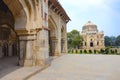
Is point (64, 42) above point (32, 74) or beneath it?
above

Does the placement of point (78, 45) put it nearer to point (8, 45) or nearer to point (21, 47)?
point (8, 45)

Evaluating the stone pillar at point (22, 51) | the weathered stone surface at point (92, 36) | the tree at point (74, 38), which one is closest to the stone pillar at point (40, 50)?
the stone pillar at point (22, 51)

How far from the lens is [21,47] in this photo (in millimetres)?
9461

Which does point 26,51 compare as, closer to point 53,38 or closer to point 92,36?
point 53,38

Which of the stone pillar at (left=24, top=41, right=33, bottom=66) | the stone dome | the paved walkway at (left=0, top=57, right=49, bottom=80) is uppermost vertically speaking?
the stone dome

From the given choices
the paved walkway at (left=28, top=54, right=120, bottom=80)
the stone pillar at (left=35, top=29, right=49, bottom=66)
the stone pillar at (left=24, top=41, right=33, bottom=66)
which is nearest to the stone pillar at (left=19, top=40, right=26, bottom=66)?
the stone pillar at (left=24, top=41, right=33, bottom=66)

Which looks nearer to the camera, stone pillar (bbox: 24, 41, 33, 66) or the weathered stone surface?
stone pillar (bbox: 24, 41, 33, 66)

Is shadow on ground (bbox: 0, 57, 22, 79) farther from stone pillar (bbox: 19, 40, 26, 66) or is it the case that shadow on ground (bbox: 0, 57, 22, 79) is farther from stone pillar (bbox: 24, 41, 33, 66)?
stone pillar (bbox: 24, 41, 33, 66)

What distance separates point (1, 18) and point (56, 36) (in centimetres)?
518

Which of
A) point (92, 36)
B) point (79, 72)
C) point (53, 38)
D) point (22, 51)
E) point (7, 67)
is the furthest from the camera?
point (92, 36)

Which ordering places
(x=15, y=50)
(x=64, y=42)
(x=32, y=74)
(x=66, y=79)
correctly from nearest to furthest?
(x=66, y=79)
(x=32, y=74)
(x=15, y=50)
(x=64, y=42)

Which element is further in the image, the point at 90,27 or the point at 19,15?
the point at 90,27

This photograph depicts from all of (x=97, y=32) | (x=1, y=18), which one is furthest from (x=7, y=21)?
(x=97, y=32)

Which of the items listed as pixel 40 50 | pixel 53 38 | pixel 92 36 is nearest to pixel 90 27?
pixel 92 36
